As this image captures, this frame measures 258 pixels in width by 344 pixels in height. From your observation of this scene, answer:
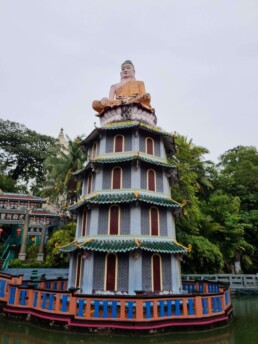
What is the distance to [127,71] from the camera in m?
19.6

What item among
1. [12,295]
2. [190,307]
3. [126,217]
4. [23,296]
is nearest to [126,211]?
[126,217]

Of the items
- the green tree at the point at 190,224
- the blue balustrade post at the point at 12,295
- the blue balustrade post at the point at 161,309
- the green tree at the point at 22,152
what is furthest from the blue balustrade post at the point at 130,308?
the green tree at the point at 22,152

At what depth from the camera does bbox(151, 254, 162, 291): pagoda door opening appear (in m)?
13.1

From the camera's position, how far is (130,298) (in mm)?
9945

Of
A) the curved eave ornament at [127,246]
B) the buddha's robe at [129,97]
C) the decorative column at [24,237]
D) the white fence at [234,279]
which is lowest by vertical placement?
the white fence at [234,279]

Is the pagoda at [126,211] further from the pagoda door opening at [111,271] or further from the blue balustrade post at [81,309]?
the blue balustrade post at [81,309]

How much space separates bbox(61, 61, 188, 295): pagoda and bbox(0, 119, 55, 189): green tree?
3114 cm

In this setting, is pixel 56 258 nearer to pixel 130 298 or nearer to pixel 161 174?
pixel 161 174

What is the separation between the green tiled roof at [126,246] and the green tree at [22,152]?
3460 cm

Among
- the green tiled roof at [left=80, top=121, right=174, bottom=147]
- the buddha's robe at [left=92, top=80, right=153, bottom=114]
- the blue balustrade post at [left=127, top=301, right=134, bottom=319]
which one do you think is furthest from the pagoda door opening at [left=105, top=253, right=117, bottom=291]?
the buddha's robe at [left=92, top=80, right=153, bottom=114]

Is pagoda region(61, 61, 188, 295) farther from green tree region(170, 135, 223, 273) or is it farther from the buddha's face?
green tree region(170, 135, 223, 273)

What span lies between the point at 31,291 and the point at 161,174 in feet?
30.2

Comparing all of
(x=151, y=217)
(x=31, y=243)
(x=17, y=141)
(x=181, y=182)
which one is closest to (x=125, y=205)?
(x=151, y=217)

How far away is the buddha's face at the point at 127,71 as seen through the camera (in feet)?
64.3
